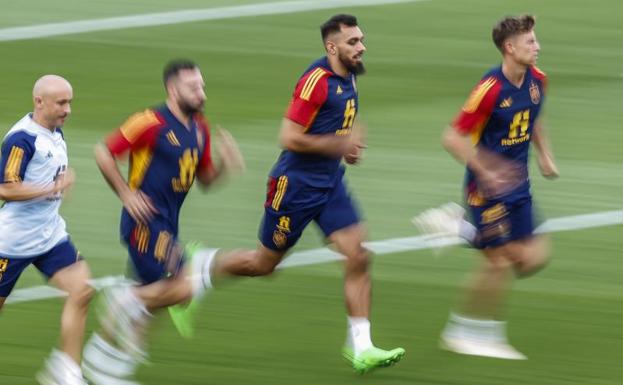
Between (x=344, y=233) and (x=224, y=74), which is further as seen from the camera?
(x=224, y=74)

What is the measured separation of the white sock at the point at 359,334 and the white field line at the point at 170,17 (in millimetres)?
12148

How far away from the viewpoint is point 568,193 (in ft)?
50.3

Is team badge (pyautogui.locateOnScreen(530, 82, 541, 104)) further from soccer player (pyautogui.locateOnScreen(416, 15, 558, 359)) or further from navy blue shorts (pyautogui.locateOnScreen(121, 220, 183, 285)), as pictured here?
navy blue shorts (pyautogui.locateOnScreen(121, 220, 183, 285))

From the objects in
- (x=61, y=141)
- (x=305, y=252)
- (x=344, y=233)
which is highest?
(x=61, y=141)

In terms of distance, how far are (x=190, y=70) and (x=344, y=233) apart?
1.56m

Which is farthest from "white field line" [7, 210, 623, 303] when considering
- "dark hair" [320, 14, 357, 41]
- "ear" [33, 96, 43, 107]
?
"ear" [33, 96, 43, 107]

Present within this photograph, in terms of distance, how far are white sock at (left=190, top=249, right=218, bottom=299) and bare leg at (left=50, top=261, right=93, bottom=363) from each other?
670 mm

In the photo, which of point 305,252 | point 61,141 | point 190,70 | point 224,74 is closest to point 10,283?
point 61,141

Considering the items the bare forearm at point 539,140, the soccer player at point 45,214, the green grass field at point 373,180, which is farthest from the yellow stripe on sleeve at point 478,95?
the soccer player at point 45,214

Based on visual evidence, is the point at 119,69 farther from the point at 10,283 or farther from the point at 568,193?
the point at 10,283

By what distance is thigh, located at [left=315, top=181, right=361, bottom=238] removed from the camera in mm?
10781

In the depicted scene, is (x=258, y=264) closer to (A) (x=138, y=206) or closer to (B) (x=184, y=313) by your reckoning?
(B) (x=184, y=313)

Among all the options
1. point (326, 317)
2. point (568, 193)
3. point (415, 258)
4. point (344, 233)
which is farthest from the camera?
point (568, 193)

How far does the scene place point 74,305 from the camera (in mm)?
9789
